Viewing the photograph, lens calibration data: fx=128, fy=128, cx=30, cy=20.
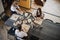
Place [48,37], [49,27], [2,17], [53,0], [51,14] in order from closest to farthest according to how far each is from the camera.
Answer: [48,37] < [49,27] < [51,14] < [53,0] < [2,17]

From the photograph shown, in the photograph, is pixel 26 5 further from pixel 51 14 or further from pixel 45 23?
pixel 45 23

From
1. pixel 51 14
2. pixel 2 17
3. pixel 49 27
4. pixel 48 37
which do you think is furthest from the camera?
pixel 2 17

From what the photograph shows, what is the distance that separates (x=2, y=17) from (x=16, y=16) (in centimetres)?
57

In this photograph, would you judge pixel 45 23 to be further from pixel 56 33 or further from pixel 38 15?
pixel 38 15

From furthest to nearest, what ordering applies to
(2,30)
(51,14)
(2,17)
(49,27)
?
(2,17), (2,30), (51,14), (49,27)

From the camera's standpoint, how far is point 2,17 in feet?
9.14

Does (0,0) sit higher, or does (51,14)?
(0,0)

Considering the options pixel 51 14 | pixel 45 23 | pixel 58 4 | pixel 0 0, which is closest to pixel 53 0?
pixel 58 4

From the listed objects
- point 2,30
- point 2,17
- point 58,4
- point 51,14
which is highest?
point 58,4

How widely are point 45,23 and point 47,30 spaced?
0.16 m

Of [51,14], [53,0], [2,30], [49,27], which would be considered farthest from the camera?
[2,30]

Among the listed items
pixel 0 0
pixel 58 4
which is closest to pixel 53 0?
pixel 58 4

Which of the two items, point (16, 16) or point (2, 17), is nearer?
point (16, 16)

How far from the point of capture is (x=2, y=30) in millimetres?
2602
